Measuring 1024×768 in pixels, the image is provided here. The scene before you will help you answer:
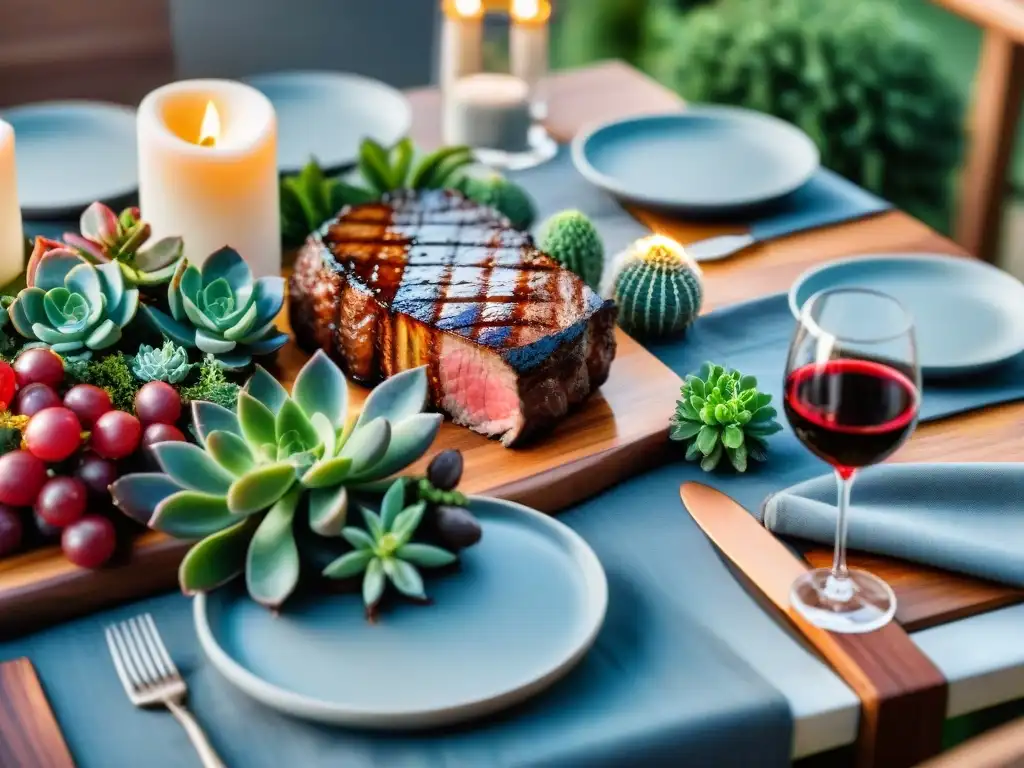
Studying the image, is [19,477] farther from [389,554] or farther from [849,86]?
[849,86]

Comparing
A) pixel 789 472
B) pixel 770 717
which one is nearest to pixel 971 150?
pixel 789 472

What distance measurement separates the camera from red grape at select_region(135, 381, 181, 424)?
4.33 feet

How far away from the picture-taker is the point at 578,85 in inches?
97.3

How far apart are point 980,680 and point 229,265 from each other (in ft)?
2.91

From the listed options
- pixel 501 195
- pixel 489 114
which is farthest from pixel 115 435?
pixel 489 114

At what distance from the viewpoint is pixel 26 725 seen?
3.53 feet

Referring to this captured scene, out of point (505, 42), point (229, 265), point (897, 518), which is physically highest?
point (229, 265)

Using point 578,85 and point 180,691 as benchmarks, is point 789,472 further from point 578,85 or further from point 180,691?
point 578,85

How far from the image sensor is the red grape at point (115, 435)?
126 cm

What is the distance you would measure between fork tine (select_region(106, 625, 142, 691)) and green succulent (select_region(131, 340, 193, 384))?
293 mm

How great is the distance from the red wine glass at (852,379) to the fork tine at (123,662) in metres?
0.59

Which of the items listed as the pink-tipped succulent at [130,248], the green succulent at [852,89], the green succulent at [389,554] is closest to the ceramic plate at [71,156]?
the pink-tipped succulent at [130,248]

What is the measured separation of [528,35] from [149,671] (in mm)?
1382

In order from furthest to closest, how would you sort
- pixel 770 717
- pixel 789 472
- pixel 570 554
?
pixel 789 472
pixel 570 554
pixel 770 717
